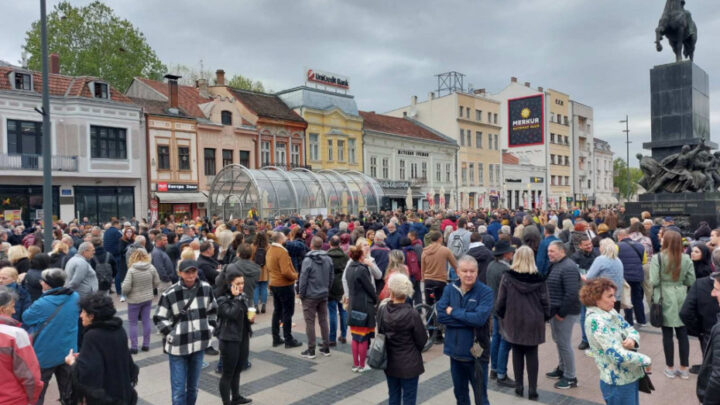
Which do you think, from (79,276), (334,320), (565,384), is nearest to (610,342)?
(565,384)

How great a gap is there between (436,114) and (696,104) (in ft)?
113

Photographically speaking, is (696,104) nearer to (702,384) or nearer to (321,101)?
(702,384)

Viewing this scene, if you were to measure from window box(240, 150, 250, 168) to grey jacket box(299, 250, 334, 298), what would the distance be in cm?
2681

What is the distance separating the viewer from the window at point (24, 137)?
79.3 feet

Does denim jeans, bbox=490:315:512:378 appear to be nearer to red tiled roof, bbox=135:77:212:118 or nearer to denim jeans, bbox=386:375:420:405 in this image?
denim jeans, bbox=386:375:420:405

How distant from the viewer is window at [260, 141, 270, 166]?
112ft

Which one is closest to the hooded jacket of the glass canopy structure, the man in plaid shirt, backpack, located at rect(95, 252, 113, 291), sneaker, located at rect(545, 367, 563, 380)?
sneaker, located at rect(545, 367, 563, 380)

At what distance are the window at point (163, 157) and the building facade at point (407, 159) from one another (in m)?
16.4

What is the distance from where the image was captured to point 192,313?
5.11 metres

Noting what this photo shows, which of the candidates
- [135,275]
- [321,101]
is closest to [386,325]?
[135,275]

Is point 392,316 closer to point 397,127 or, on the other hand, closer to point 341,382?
point 341,382

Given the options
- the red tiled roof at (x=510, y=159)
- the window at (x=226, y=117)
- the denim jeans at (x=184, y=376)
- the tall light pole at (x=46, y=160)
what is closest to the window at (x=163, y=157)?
the window at (x=226, y=117)

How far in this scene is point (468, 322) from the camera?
15.3ft

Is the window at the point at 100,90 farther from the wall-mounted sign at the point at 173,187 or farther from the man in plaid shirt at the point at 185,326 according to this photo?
the man in plaid shirt at the point at 185,326
